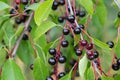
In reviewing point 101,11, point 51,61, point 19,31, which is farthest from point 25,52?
point 101,11

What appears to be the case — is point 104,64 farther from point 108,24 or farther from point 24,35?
point 108,24

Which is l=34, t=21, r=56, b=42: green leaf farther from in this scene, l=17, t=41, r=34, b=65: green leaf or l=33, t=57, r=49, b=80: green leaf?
l=17, t=41, r=34, b=65: green leaf

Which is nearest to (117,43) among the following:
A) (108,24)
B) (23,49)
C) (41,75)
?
(41,75)

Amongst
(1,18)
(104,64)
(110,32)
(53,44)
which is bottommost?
(110,32)

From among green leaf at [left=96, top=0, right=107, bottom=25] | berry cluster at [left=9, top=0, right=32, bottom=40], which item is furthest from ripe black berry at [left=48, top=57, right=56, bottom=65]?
green leaf at [left=96, top=0, right=107, bottom=25]

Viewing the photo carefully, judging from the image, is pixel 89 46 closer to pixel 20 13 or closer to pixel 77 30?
pixel 77 30

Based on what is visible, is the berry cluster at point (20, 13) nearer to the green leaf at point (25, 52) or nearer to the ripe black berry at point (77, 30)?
the green leaf at point (25, 52)

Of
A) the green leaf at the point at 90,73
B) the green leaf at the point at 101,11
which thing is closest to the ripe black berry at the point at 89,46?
the green leaf at the point at 90,73
